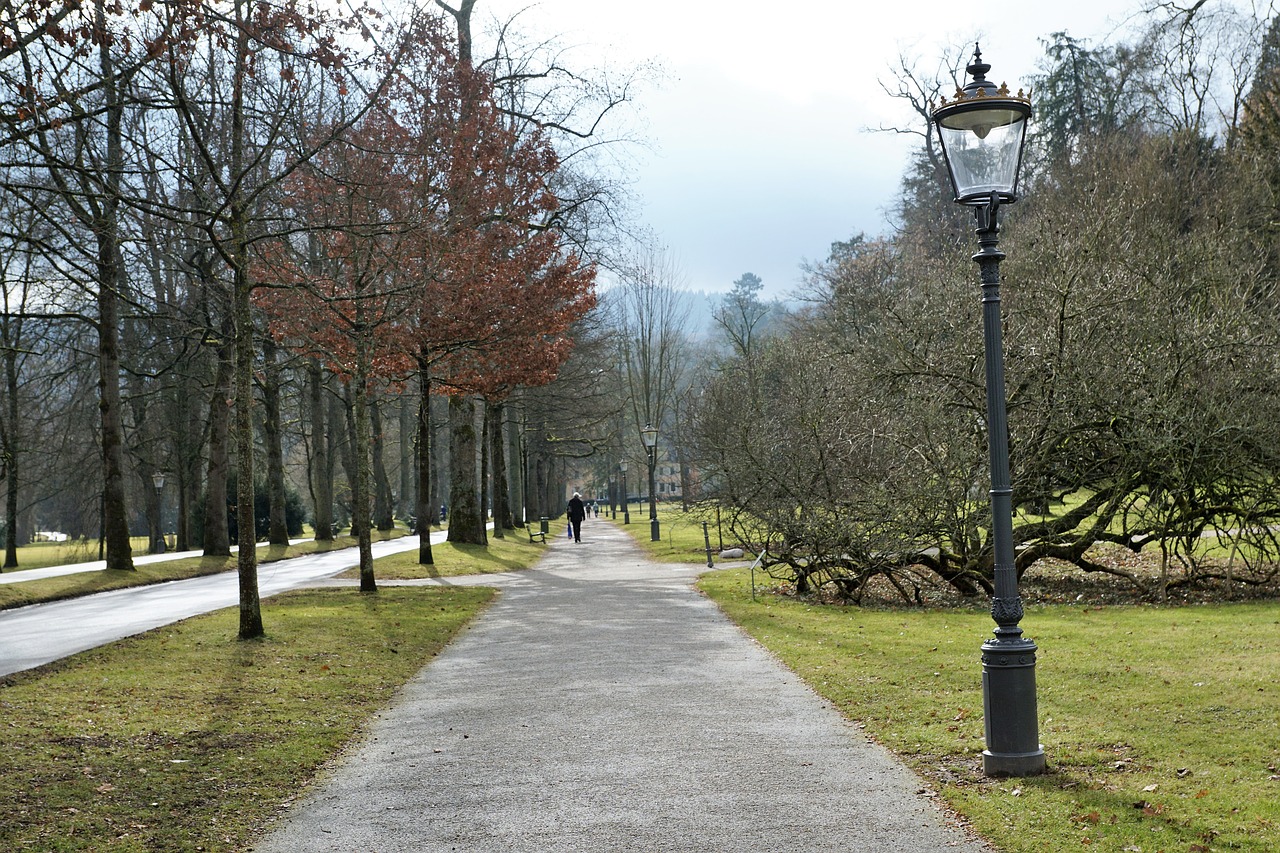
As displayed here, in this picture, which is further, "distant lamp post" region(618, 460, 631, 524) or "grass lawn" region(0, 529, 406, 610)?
"distant lamp post" region(618, 460, 631, 524)

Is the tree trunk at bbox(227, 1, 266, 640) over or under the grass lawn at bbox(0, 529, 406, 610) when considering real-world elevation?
over

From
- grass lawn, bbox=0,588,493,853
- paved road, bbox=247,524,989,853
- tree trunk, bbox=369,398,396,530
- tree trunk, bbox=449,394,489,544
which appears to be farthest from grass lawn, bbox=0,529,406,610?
tree trunk, bbox=369,398,396,530

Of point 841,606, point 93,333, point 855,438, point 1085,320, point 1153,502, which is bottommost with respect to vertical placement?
point 841,606

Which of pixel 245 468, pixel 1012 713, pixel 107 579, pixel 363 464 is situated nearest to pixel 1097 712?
pixel 1012 713

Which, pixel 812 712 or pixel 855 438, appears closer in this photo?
pixel 812 712

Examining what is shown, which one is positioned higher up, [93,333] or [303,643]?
[93,333]

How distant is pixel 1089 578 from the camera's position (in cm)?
1892

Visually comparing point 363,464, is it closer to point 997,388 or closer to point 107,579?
point 107,579

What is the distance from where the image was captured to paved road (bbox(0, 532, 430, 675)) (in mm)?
13062

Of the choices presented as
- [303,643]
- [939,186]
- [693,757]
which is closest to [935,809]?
[693,757]

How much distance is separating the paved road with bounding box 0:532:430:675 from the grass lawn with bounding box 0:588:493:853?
0.80 m

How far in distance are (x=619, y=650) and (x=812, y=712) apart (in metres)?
4.27

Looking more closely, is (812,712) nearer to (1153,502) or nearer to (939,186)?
(1153,502)

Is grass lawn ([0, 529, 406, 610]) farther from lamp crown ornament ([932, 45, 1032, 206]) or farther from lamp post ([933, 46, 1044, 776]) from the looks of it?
lamp crown ornament ([932, 45, 1032, 206])
